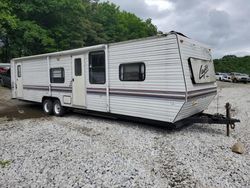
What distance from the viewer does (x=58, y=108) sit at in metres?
8.84

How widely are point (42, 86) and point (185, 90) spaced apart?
20.9 ft

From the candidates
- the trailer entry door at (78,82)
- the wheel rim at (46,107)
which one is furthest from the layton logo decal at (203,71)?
the wheel rim at (46,107)

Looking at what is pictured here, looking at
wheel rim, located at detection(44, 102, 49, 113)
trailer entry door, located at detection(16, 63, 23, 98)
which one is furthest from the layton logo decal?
trailer entry door, located at detection(16, 63, 23, 98)

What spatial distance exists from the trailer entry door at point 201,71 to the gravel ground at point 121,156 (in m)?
1.48

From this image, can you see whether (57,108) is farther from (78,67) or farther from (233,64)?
(233,64)

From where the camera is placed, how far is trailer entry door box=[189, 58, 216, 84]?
5.80 m

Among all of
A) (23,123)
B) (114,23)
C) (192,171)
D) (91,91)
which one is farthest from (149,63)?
(114,23)

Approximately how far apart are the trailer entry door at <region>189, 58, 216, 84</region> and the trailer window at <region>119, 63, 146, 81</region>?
130 cm

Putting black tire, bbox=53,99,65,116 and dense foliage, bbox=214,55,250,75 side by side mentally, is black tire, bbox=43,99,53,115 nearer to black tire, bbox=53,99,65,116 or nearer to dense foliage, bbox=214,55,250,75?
black tire, bbox=53,99,65,116

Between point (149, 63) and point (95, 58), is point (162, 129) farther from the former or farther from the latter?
point (95, 58)

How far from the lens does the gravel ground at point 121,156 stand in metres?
3.66

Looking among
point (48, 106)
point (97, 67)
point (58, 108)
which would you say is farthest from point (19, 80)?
point (97, 67)

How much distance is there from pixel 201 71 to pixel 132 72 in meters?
1.96

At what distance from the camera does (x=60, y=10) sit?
63.9 ft
